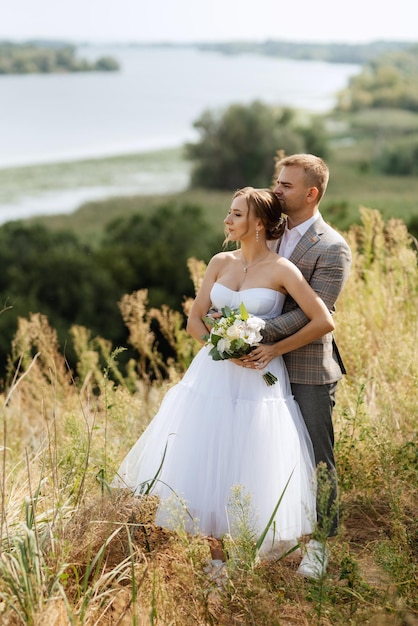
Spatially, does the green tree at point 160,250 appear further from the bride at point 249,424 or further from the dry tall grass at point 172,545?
the bride at point 249,424

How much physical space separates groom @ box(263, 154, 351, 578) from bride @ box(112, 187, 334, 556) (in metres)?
0.06

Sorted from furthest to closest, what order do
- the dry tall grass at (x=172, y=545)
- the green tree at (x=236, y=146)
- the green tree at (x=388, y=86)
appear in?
1. the green tree at (x=388, y=86)
2. the green tree at (x=236, y=146)
3. the dry tall grass at (x=172, y=545)

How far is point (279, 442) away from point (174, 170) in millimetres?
66803

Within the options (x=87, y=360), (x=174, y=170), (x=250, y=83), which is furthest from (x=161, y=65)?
(x=87, y=360)

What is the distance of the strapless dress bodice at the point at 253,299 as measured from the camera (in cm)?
366

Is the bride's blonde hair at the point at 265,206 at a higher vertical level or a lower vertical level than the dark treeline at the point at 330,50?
lower

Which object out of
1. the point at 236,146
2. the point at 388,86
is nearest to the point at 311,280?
the point at 236,146

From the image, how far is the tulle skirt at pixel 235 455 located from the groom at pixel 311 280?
0.08 metres

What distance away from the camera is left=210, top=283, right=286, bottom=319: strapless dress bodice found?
3658 mm

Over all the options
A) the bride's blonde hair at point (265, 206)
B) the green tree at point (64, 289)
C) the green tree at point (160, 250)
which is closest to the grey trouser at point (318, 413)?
the bride's blonde hair at point (265, 206)

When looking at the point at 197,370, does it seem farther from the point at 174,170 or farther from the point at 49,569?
the point at 174,170

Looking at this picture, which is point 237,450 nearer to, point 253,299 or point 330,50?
point 253,299

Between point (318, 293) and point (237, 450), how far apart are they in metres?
0.82

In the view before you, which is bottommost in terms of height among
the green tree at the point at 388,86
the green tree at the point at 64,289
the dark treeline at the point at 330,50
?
the green tree at the point at 64,289
